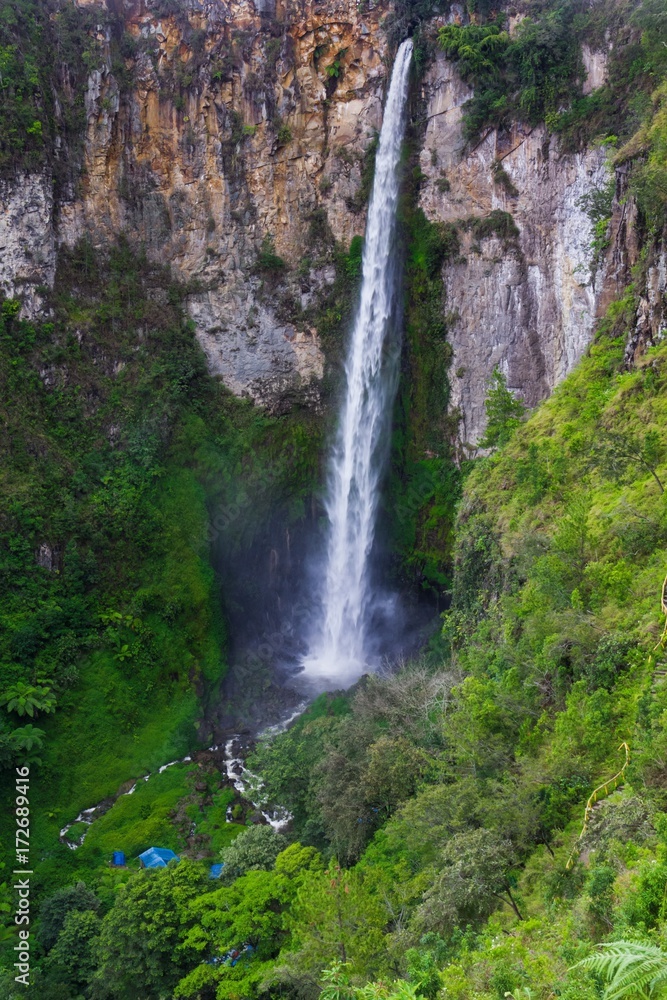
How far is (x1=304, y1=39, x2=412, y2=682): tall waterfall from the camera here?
24.8 m

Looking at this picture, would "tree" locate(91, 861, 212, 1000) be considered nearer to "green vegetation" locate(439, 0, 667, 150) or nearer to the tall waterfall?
the tall waterfall

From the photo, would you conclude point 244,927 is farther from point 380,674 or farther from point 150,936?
point 380,674

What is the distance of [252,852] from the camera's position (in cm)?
1397

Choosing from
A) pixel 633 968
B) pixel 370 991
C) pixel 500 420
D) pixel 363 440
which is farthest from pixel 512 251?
pixel 633 968

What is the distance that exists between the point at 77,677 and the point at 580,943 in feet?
57.4

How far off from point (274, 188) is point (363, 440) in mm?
9092

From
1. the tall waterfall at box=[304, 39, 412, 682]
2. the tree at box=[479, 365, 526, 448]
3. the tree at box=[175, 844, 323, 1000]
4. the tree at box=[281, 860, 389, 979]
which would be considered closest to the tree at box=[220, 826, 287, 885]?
the tree at box=[175, 844, 323, 1000]

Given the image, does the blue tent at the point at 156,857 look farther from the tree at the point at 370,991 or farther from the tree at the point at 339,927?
the tree at the point at 370,991

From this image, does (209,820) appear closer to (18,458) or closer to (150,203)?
(18,458)

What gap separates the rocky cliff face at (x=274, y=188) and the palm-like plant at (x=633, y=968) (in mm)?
18765

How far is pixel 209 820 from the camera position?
18406mm

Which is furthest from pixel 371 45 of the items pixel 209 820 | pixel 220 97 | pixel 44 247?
pixel 209 820

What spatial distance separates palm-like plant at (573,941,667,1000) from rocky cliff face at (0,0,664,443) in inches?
739

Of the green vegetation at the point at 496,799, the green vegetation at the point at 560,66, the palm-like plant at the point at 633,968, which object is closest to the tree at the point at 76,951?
the green vegetation at the point at 496,799
